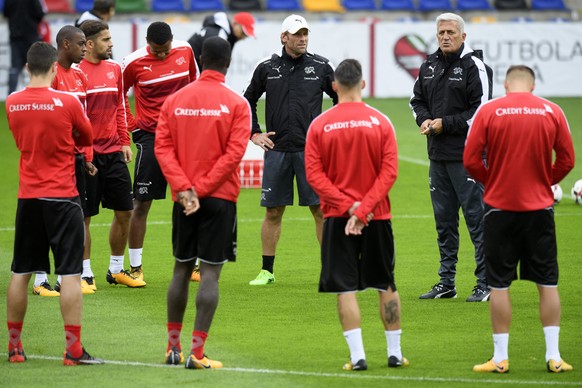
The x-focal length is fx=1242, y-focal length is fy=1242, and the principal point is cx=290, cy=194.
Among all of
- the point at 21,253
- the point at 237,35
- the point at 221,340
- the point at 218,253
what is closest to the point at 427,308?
the point at 221,340

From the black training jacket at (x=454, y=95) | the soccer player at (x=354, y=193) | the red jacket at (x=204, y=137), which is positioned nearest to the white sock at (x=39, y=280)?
the red jacket at (x=204, y=137)

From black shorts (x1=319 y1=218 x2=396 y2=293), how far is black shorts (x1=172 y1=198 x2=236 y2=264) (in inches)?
26.5

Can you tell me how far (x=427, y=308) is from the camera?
34.2 ft

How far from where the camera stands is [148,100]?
11.5 m

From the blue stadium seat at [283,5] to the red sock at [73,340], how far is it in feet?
81.5

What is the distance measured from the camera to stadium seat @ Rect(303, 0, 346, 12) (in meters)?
32.5

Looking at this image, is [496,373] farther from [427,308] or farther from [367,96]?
[367,96]

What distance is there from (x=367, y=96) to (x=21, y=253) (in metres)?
20.9

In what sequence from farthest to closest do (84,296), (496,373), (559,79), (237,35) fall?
(559,79) < (237,35) < (84,296) < (496,373)

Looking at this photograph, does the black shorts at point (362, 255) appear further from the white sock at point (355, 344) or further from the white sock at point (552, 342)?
the white sock at point (552, 342)

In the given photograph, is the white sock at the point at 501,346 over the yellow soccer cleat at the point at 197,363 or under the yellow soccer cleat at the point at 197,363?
over

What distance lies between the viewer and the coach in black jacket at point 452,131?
35.2ft

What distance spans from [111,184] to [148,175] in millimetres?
351

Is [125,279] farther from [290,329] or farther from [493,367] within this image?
[493,367]
